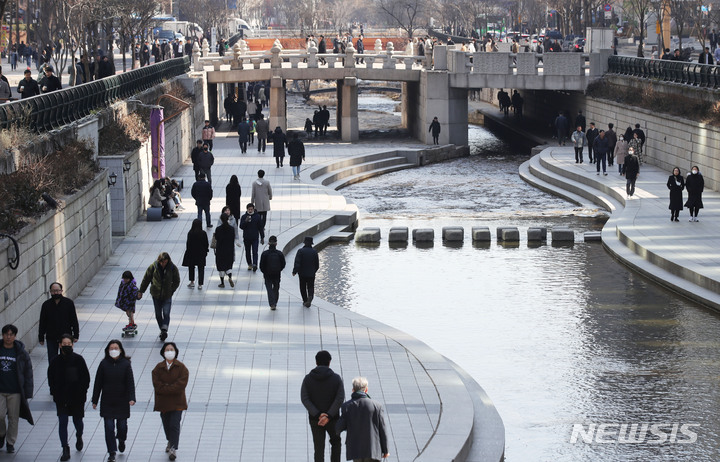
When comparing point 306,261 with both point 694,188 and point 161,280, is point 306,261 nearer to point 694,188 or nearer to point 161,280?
point 161,280

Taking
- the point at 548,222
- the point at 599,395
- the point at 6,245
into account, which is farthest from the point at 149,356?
the point at 548,222

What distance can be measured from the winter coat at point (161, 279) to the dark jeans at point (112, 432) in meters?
4.60

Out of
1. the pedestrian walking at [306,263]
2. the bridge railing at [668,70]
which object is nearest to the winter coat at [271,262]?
the pedestrian walking at [306,263]

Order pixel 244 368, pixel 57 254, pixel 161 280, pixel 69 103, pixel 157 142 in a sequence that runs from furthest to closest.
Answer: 1. pixel 157 142
2. pixel 69 103
3. pixel 57 254
4. pixel 161 280
5. pixel 244 368

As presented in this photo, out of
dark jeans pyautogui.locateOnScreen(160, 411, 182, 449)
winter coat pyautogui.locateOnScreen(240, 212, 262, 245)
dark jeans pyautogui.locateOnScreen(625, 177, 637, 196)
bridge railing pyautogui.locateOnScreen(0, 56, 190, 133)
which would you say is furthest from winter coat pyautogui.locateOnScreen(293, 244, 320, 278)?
dark jeans pyautogui.locateOnScreen(625, 177, 637, 196)

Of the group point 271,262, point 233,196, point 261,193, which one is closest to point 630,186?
point 261,193

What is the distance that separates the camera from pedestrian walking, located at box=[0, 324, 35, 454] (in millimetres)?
12477

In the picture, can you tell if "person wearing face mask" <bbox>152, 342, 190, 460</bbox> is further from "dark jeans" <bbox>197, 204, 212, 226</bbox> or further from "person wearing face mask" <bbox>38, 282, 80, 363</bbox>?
"dark jeans" <bbox>197, 204, 212, 226</bbox>

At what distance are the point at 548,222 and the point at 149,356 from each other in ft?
57.1

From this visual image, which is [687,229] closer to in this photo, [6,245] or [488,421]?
[488,421]

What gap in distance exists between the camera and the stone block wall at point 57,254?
16.2 metres

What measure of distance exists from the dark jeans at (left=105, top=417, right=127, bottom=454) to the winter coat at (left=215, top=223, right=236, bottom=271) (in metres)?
8.40

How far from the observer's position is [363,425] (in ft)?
35.8

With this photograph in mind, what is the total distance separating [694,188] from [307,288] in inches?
474
